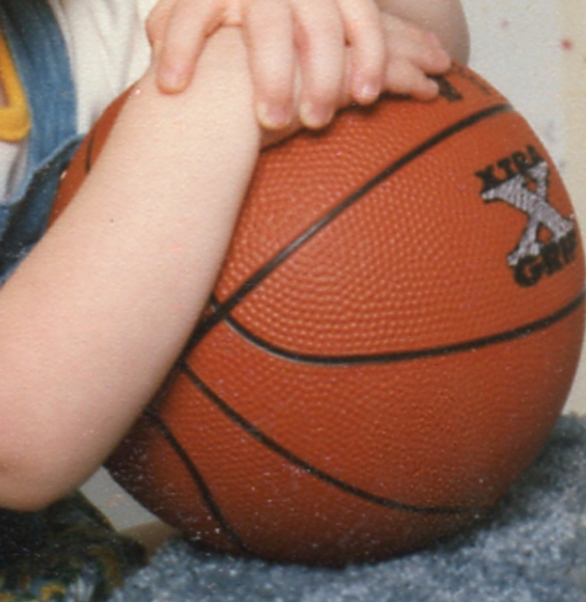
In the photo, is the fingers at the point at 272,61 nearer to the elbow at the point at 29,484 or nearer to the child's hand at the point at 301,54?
the child's hand at the point at 301,54

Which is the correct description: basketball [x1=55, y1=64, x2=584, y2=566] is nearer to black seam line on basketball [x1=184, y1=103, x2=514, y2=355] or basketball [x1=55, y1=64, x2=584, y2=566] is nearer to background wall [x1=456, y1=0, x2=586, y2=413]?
black seam line on basketball [x1=184, y1=103, x2=514, y2=355]

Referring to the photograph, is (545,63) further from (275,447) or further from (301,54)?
(275,447)

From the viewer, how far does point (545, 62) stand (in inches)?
64.6

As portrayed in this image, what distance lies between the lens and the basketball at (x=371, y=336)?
28.5 inches

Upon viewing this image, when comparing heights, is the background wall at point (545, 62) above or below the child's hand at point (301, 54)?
below

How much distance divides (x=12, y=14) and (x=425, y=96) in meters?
0.52

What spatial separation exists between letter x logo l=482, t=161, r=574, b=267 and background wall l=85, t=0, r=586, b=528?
843mm

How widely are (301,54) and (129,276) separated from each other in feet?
0.71

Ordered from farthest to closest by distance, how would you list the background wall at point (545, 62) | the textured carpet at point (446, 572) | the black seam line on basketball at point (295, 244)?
the background wall at point (545, 62) → the textured carpet at point (446, 572) → the black seam line on basketball at point (295, 244)

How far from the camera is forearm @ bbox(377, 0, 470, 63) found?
3.20 feet

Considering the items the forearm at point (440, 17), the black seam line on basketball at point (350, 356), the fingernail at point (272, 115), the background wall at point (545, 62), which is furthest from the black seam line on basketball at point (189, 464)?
the background wall at point (545, 62)

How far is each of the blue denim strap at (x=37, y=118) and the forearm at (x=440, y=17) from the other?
1.18 feet

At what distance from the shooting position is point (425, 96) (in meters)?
0.78

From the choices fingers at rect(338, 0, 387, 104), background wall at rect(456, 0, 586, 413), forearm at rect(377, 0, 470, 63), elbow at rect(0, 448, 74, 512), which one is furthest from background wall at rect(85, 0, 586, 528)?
elbow at rect(0, 448, 74, 512)
